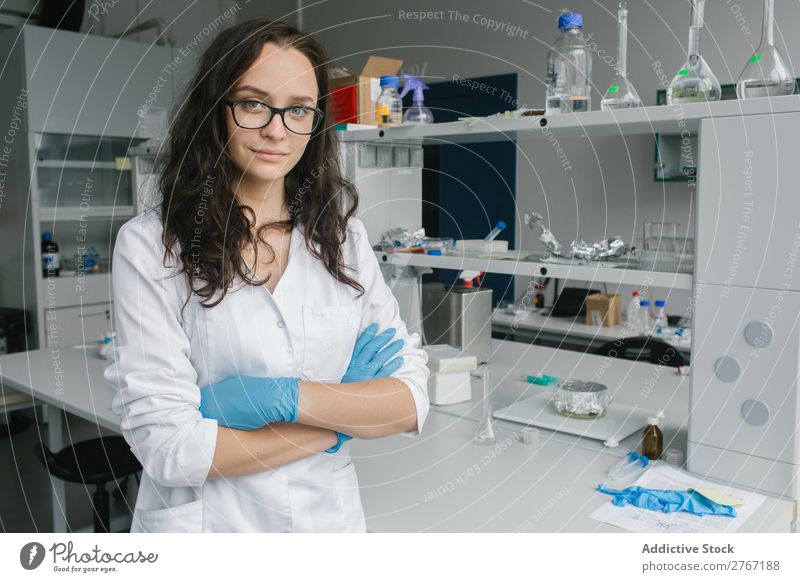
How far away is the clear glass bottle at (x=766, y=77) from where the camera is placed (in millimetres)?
1445

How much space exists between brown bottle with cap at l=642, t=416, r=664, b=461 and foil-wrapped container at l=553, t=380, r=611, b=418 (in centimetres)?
23

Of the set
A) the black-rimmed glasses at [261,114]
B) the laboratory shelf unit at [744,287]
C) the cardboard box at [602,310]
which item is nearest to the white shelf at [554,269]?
the laboratory shelf unit at [744,287]

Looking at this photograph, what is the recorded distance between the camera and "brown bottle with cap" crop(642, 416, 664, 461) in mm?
1600

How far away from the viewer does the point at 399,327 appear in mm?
1350

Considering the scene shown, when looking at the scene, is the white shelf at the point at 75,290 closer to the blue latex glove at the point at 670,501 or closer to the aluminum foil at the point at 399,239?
the aluminum foil at the point at 399,239

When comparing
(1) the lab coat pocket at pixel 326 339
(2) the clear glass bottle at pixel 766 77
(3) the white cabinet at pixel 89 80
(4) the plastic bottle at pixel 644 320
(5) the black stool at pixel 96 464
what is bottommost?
(5) the black stool at pixel 96 464

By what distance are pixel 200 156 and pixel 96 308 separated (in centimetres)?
380

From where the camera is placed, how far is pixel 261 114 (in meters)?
1.12

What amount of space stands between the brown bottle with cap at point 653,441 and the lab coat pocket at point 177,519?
3.26 ft

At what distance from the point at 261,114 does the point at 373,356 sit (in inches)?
18.4

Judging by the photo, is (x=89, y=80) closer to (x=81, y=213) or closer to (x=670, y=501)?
(x=81, y=213)

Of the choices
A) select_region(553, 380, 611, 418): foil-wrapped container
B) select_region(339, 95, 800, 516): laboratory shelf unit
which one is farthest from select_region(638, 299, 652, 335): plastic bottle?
select_region(339, 95, 800, 516): laboratory shelf unit
